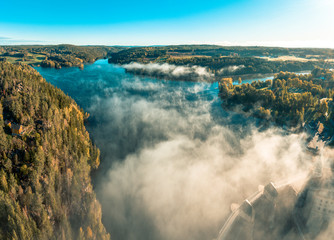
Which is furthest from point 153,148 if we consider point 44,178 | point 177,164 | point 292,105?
point 292,105

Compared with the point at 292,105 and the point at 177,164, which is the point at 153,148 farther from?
the point at 292,105

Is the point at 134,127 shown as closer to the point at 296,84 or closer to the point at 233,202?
the point at 233,202

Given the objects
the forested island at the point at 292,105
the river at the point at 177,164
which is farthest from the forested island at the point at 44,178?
the forested island at the point at 292,105

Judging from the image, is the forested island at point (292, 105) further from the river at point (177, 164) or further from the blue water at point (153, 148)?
the blue water at point (153, 148)

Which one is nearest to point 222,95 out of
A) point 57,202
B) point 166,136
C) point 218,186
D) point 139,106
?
point 139,106

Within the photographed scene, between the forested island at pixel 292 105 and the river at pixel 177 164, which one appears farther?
the forested island at pixel 292 105

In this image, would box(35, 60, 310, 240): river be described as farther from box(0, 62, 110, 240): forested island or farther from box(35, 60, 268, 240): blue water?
box(0, 62, 110, 240): forested island

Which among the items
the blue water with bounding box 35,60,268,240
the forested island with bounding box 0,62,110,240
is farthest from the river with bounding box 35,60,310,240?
the forested island with bounding box 0,62,110,240
